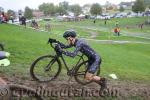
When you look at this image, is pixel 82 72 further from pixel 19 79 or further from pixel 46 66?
pixel 19 79

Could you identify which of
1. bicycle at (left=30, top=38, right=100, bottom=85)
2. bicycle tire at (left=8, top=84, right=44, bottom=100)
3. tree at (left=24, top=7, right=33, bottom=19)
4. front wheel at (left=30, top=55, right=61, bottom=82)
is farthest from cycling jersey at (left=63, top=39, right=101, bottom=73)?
tree at (left=24, top=7, right=33, bottom=19)

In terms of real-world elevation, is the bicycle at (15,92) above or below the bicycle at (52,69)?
above

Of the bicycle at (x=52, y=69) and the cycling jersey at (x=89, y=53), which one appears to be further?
the bicycle at (x=52, y=69)

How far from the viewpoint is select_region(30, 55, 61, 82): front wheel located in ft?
35.7

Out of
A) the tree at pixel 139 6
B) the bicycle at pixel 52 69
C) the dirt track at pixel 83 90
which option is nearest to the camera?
the dirt track at pixel 83 90

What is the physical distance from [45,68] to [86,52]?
4.72 ft

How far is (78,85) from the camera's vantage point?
11477 millimetres

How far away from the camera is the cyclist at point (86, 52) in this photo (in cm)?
1043

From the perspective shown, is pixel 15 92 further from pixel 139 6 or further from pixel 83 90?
pixel 139 6

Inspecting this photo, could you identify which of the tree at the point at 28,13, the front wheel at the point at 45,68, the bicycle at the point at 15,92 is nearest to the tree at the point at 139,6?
the tree at the point at 28,13

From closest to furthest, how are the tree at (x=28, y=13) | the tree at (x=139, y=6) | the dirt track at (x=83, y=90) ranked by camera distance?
1. the dirt track at (x=83, y=90)
2. the tree at (x=139, y=6)
3. the tree at (x=28, y=13)

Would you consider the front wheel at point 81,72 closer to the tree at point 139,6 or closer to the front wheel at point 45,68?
the front wheel at point 45,68

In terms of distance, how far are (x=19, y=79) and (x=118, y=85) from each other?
3441 millimetres

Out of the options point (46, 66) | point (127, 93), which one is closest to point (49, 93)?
point (46, 66)
